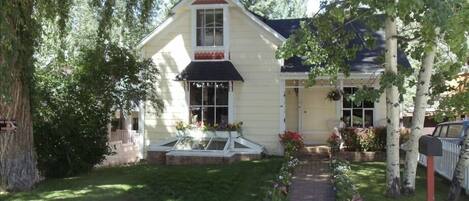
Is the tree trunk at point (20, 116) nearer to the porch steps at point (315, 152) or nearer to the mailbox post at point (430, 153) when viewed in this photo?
the mailbox post at point (430, 153)

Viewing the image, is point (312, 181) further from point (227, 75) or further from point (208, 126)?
point (227, 75)

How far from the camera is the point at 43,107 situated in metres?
14.5

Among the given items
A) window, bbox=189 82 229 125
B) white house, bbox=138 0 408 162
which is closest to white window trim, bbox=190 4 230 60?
white house, bbox=138 0 408 162

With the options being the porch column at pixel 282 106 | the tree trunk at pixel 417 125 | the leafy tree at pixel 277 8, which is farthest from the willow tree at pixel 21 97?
the leafy tree at pixel 277 8

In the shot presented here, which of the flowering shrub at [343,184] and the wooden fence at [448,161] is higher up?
the wooden fence at [448,161]

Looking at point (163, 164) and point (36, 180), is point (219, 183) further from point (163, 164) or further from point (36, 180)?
point (163, 164)

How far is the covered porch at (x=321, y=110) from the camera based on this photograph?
19812mm

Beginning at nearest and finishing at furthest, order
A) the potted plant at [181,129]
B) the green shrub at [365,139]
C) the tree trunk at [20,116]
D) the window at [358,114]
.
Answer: the tree trunk at [20,116] < the green shrub at [365,139] < the potted plant at [181,129] < the window at [358,114]

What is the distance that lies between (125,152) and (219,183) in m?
10.0

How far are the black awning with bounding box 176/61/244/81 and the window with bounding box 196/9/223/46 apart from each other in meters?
0.78

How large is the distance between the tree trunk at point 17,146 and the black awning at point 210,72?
24.2 feet

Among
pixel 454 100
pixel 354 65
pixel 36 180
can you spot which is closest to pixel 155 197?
pixel 36 180

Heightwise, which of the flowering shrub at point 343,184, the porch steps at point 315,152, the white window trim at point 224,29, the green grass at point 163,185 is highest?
the white window trim at point 224,29

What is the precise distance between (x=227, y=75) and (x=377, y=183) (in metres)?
7.78
